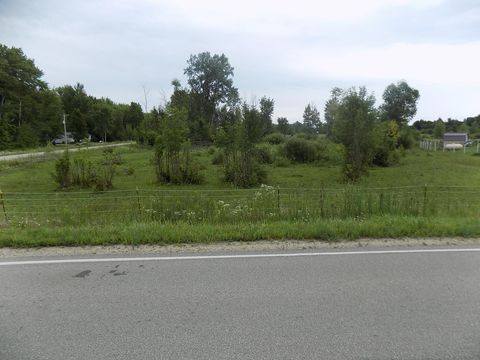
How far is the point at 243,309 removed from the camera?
389cm

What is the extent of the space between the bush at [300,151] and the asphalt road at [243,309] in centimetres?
2823

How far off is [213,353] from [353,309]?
5.54 feet

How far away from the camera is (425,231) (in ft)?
23.0

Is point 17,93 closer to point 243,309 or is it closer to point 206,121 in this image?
point 206,121

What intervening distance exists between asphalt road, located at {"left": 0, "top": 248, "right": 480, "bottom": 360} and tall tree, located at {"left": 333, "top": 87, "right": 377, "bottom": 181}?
58.4ft

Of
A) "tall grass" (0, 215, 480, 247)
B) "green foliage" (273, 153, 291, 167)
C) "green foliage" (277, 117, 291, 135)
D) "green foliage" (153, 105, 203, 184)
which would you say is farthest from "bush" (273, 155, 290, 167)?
"green foliage" (277, 117, 291, 135)

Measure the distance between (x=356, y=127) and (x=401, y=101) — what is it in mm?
67606

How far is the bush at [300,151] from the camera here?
109ft

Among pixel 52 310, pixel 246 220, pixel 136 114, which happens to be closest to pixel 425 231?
pixel 246 220

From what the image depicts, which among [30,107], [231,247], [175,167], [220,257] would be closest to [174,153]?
[175,167]

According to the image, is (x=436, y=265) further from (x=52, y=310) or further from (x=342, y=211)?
(x=52, y=310)

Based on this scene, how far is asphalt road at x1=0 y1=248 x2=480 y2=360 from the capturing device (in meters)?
3.19

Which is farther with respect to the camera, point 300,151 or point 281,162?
point 300,151

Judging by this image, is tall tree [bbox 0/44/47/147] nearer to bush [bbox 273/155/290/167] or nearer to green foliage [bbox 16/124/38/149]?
green foliage [bbox 16/124/38/149]
